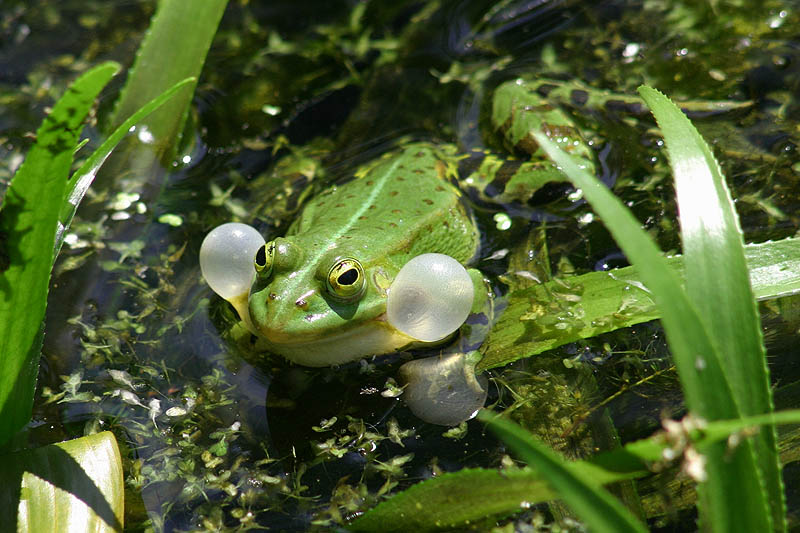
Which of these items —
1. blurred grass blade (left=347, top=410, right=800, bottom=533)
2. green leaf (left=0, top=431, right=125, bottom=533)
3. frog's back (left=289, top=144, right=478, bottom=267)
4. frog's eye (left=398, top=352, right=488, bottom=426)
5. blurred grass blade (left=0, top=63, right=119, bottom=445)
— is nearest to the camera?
blurred grass blade (left=347, top=410, right=800, bottom=533)

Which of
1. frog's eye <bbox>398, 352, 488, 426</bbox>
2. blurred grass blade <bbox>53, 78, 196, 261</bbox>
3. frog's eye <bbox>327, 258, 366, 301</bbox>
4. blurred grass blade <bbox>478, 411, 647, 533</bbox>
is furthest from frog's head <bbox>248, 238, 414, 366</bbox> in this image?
blurred grass blade <bbox>478, 411, 647, 533</bbox>

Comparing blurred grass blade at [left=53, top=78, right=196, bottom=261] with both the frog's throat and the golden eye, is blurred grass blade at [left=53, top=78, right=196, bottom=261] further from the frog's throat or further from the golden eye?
the frog's throat

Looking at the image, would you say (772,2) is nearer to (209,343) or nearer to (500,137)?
(500,137)

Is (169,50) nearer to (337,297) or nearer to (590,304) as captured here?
(337,297)

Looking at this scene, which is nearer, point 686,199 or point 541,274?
point 686,199

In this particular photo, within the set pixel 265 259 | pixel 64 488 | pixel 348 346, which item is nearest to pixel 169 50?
pixel 265 259

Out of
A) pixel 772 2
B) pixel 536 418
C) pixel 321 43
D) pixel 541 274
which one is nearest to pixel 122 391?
pixel 536 418

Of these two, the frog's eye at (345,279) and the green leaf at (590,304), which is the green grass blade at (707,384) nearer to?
the green leaf at (590,304)
